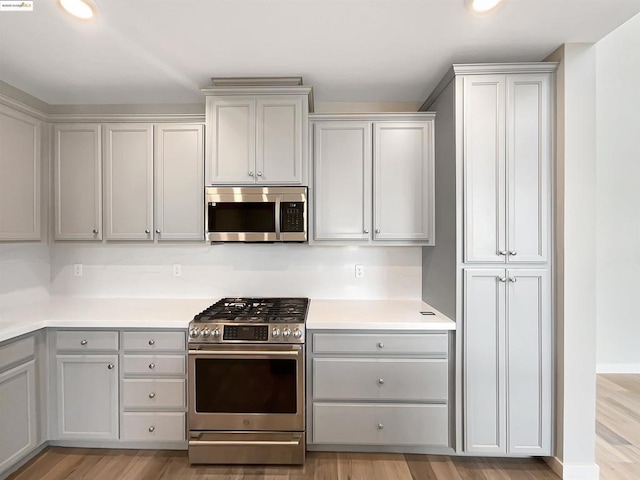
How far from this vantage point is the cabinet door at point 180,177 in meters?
2.58

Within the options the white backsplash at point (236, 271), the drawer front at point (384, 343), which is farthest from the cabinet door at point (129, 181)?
the drawer front at point (384, 343)

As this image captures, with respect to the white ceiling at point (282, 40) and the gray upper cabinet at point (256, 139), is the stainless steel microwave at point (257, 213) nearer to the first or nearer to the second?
the gray upper cabinet at point (256, 139)

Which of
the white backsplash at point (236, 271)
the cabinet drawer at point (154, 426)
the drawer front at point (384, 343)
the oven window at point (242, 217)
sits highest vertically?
the oven window at point (242, 217)

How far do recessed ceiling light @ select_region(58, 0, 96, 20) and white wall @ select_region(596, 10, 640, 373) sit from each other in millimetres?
4609

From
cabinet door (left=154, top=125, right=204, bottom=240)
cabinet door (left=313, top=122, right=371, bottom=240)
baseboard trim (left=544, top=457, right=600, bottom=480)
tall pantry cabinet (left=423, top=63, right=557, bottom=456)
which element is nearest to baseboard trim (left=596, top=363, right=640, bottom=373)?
baseboard trim (left=544, top=457, right=600, bottom=480)

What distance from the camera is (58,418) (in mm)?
2225

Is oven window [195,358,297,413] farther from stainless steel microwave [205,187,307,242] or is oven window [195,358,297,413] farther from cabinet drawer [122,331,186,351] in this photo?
stainless steel microwave [205,187,307,242]

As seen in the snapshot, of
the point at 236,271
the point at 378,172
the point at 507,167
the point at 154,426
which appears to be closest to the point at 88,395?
the point at 154,426

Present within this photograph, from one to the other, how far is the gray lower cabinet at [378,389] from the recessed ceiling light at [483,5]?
181 cm

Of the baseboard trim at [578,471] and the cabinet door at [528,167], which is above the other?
the cabinet door at [528,167]

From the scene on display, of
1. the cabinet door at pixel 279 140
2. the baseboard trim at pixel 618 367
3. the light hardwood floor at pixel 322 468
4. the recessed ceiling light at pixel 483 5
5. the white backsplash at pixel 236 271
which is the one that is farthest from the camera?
the baseboard trim at pixel 618 367

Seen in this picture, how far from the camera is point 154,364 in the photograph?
7.22ft

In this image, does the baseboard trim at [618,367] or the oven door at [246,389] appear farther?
the baseboard trim at [618,367]

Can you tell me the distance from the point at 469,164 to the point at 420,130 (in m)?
0.58
